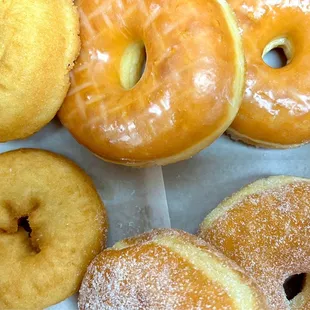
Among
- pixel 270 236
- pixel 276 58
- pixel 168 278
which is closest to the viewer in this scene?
pixel 168 278

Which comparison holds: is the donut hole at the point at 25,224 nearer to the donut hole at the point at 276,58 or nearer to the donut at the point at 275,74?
the donut at the point at 275,74

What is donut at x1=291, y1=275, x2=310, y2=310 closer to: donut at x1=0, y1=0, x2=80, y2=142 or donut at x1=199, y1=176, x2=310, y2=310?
donut at x1=199, y1=176, x2=310, y2=310

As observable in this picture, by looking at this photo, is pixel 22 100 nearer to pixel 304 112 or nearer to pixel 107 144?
pixel 107 144

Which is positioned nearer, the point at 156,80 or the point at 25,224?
the point at 156,80

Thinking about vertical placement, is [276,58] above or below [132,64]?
below

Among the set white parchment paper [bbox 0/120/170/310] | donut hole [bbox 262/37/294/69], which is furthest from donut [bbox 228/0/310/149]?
white parchment paper [bbox 0/120/170/310]

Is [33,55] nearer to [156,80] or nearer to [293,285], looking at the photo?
[156,80]

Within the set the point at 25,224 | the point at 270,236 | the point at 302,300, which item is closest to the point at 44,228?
the point at 25,224

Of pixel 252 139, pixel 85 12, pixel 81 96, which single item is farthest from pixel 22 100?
pixel 252 139
